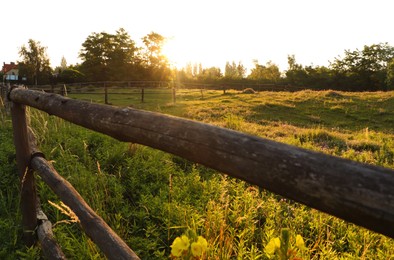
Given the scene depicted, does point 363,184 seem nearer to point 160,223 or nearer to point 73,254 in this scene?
point 73,254

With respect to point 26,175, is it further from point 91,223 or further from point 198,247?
point 198,247

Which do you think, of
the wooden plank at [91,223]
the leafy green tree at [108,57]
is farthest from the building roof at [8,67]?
the wooden plank at [91,223]

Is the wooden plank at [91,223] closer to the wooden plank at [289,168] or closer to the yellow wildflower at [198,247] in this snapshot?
the yellow wildflower at [198,247]

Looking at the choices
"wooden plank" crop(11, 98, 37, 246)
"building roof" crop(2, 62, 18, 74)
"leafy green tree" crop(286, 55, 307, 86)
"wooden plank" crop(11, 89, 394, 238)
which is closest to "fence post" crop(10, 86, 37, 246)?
"wooden plank" crop(11, 98, 37, 246)

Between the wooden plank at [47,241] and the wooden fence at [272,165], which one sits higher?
the wooden fence at [272,165]

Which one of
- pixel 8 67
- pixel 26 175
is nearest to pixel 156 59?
pixel 8 67

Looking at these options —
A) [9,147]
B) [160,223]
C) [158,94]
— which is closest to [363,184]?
[160,223]

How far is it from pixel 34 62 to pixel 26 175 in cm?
6601

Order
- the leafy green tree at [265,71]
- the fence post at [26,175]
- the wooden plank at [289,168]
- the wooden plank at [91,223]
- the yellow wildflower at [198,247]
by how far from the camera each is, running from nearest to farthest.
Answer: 1. the wooden plank at [289,168]
2. the yellow wildflower at [198,247]
3. the wooden plank at [91,223]
4. the fence post at [26,175]
5. the leafy green tree at [265,71]

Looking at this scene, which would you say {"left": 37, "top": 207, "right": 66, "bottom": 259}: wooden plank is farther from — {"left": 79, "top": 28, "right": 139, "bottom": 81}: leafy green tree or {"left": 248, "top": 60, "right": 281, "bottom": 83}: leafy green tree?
{"left": 248, "top": 60, "right": 281, "bottom": 83}: leafy green tree

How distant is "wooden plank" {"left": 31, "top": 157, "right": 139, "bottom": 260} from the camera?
1851 millimetres

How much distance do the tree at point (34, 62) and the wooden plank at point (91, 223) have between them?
205 feet

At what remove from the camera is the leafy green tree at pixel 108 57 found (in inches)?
2276

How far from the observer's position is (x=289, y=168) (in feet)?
2.91
